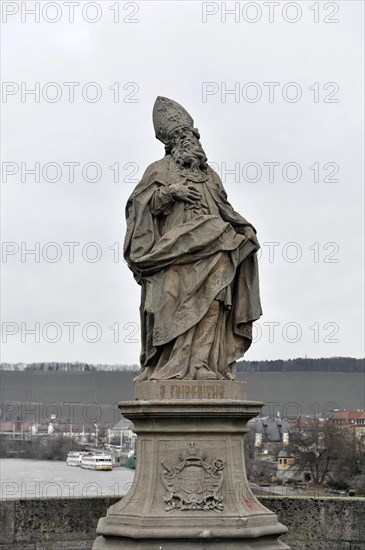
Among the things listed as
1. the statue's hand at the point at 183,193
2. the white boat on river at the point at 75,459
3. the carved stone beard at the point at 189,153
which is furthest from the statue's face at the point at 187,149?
the white boat on river at the point at 75,459

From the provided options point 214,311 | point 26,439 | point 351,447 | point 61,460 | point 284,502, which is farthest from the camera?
point 26,439

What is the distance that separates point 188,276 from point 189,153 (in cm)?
115

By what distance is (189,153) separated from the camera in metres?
9.10

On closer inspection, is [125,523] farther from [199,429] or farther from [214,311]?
[214,311]

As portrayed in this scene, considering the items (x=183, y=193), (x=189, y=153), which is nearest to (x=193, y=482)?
(x=183, y=193)

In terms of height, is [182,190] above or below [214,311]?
above

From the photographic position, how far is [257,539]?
8.17 meters

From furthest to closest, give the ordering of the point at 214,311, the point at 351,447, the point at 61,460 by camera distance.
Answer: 1. the point at 61,460
2. the point at 351,447
3. the point at 214,311

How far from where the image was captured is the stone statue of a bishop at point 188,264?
8.59m

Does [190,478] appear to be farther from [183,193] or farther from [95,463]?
[95,463]

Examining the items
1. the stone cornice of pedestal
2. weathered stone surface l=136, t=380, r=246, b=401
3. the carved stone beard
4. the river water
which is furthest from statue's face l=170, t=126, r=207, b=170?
the river water

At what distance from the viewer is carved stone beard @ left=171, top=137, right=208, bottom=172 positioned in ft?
29.8

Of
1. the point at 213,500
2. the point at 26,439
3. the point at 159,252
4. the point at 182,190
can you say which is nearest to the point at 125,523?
the point at 213,500

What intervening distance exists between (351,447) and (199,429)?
43.0 metres
